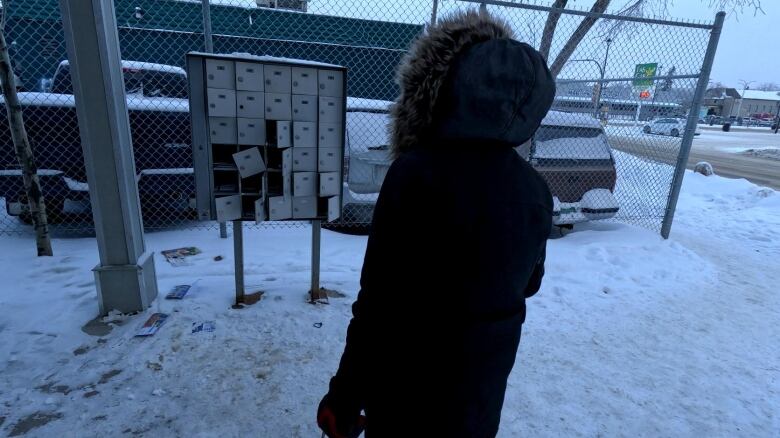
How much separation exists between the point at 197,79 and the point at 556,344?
3.24 meters

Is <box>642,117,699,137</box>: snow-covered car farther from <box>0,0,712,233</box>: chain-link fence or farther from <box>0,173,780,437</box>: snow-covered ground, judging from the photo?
<box>0,173,780,437</box>: snow-covered ground

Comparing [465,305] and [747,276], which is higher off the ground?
[465,305]

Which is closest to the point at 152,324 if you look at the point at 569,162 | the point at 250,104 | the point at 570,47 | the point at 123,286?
the point at 123,286

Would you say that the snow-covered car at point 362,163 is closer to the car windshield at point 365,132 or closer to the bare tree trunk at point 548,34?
the car windshield at point 365,132

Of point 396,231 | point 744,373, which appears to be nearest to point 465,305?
point 396,231

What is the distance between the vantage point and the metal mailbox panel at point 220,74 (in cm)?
294

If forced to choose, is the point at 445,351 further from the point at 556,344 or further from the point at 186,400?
the point at 556,344

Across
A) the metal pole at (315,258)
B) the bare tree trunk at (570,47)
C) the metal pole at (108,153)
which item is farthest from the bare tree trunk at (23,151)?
the bare tree trunk at (570,47)

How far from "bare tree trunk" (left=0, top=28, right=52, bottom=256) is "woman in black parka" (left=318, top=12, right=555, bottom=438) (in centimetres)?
406

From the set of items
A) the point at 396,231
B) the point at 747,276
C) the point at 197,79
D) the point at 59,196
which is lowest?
the point at 747,276

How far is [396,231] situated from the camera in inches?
49.8

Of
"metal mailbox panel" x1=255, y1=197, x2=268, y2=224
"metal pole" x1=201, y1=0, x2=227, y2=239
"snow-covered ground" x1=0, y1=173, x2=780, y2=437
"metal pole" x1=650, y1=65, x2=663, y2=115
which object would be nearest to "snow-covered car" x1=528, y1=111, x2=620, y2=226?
"snow-covered ground" x1=0, y1=173, x2=780, y2=437

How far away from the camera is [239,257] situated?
11.4 ft

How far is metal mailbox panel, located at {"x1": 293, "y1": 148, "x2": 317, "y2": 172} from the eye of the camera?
3.32 meters
